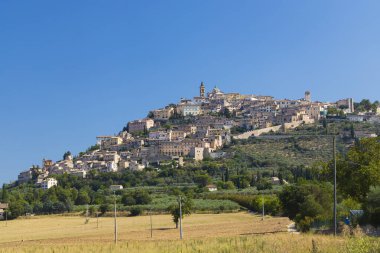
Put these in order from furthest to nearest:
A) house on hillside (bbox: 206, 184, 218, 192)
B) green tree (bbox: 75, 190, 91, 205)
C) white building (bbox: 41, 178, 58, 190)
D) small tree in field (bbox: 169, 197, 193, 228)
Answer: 1. white building (bbox: 41, 178, 58, 190)
2. green tree (bbox: 75, 190, 91, 205)
3. house on hillside (bbox: 206, 184, 218, 192)
4. small tree in field (bbox: 169, 197, 193, 228)

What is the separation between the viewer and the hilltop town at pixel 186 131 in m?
129

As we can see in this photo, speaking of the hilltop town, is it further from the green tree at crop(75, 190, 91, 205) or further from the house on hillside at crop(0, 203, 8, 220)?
the house on hillside at crop(0, 203, 8, 220)

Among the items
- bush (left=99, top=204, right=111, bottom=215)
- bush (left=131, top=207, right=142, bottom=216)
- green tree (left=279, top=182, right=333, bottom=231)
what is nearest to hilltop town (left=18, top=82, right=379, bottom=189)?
bush (left=99, top=204, right=111, bottom=215)

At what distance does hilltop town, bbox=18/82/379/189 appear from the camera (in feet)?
422

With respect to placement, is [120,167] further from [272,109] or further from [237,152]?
[272,109]

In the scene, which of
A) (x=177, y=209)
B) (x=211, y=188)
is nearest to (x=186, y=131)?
(x=211, y=188)

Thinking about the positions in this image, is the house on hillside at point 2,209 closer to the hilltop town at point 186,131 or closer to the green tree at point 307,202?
the hilltop town at point 186,131

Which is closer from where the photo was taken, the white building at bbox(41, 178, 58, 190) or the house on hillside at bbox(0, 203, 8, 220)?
the house on hillside at bbox(0, 203, 8, 220)

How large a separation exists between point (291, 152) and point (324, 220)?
81.7 m

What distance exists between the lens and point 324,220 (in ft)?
109

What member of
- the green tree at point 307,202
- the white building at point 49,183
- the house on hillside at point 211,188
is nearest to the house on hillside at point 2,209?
the white building at point 49,183

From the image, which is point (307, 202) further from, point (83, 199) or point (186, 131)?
point (186, 131)

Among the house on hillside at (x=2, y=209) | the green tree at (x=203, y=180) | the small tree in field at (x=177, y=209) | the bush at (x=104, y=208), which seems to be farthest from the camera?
the green tree at (x=203, y=180)

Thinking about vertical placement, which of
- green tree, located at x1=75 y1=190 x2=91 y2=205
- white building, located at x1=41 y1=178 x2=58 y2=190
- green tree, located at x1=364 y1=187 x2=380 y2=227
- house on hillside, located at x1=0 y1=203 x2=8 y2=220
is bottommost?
house on hillside, located at x1=0 y1=203 x2=8 y2=220
